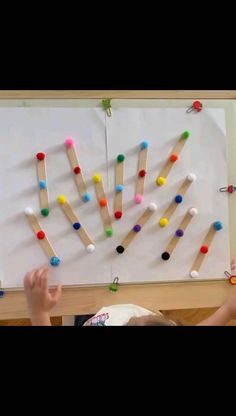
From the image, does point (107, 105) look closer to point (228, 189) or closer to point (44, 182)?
point (44, 182)

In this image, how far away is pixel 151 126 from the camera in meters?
0.86

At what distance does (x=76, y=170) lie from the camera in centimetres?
84

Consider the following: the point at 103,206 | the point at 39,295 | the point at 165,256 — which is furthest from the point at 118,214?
the point at 39,295

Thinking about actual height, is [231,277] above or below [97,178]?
below

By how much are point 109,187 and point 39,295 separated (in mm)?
273

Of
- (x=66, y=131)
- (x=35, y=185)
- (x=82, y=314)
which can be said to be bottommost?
(x=82, y=314)

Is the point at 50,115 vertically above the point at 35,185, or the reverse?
the point at 50,115

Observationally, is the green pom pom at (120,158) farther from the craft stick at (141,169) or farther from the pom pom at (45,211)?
the pom pom at (45,211)

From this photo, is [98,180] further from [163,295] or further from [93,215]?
[163,295]

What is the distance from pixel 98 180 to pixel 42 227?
0.16 metres

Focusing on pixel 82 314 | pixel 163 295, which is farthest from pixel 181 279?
pixel 82 314

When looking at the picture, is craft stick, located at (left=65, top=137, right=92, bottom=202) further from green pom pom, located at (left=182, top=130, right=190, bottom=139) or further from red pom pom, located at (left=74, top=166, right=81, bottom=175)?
green pom pom, located at (left=182, top=130, right=190, bottom=139)

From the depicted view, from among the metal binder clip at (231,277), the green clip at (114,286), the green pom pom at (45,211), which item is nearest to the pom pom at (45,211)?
the green pom pom at (45,211)

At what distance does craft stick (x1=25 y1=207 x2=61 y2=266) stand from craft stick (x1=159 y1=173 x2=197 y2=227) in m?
0.24
